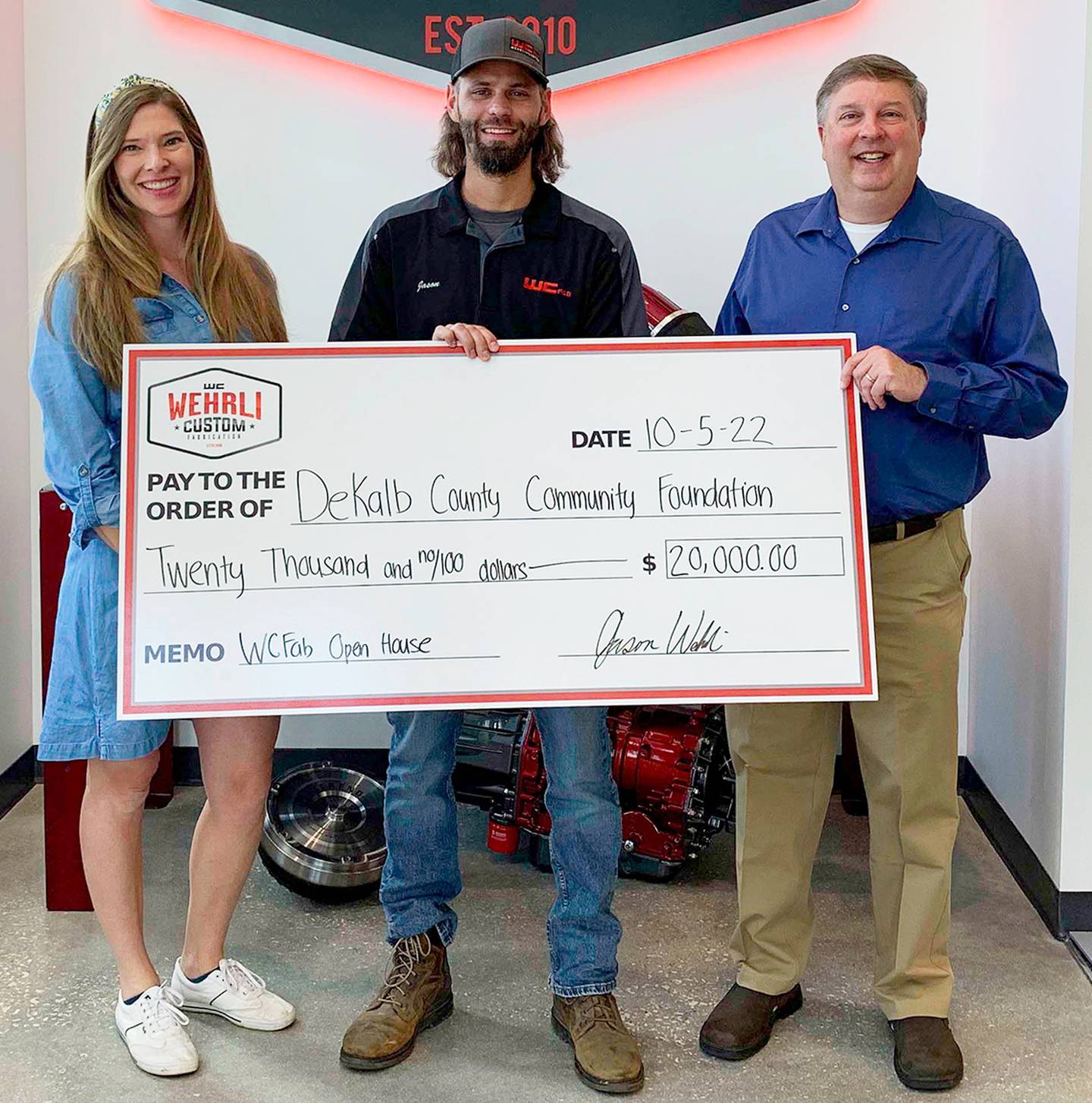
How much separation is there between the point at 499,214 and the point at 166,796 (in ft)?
7.06

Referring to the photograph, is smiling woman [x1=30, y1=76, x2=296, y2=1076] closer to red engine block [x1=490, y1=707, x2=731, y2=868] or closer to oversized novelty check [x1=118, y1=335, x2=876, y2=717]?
oversized novelty check [x1=118, y1=335, x2=876, y2=717]

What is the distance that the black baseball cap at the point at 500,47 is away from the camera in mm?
2174

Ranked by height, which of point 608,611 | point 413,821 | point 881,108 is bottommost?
point 413,821

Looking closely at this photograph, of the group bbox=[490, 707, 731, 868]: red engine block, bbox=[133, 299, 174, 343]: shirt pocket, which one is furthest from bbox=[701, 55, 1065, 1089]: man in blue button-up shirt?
bbox=[133, 299, 174, 343]: shirt pocket

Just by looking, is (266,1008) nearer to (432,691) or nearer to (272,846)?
(272,846)

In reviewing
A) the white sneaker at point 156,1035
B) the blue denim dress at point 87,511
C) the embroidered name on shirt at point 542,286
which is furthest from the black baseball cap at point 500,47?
the white sneaker at point 156,1035

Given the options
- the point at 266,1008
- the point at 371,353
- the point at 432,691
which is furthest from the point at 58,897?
the point at 371,353

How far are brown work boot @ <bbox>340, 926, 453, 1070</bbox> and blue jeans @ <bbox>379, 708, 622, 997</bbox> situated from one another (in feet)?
0.15

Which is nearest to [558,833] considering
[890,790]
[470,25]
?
[890,790]

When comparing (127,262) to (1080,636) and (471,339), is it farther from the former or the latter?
(1080,636)

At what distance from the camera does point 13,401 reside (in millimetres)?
3625

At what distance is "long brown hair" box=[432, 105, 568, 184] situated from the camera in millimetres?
2289

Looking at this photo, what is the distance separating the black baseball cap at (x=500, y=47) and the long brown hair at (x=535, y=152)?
0.09m

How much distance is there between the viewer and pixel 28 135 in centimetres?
364
